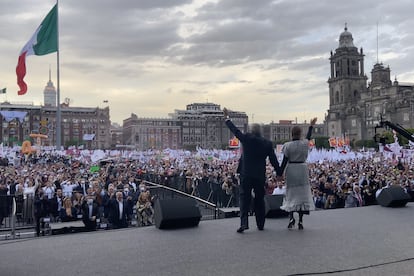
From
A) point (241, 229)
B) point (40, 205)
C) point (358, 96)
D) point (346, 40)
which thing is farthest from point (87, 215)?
point (346, 40)

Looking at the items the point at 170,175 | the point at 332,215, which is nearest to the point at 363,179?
the point at 332,215

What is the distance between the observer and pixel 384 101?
370ft

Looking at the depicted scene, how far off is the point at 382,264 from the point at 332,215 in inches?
164

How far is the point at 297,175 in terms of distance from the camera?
24.5 ft

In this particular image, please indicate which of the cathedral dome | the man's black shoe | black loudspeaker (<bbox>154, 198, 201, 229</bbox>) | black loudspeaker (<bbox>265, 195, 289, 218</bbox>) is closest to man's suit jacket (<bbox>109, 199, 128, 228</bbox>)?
black loudspeaker (<bbox>154, 198, 201, 229</bbox>)

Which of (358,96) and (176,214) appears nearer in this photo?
(176,214)

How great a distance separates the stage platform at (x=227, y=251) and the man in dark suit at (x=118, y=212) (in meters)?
4.55

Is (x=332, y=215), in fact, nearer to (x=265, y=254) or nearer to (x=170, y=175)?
(x=265, y=254)

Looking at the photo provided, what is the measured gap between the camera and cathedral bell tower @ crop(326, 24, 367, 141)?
127750 mm

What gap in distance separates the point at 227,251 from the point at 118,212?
7.17 m

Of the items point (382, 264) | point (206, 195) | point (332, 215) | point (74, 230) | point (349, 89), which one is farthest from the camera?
point (349, 89)

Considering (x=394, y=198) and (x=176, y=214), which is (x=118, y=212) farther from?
(x=394, y=198)

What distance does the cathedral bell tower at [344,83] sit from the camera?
128 metres

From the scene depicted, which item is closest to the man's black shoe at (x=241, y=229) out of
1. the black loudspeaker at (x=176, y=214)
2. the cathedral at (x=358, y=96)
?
the black loudspeaker at (x=176, y=214)
